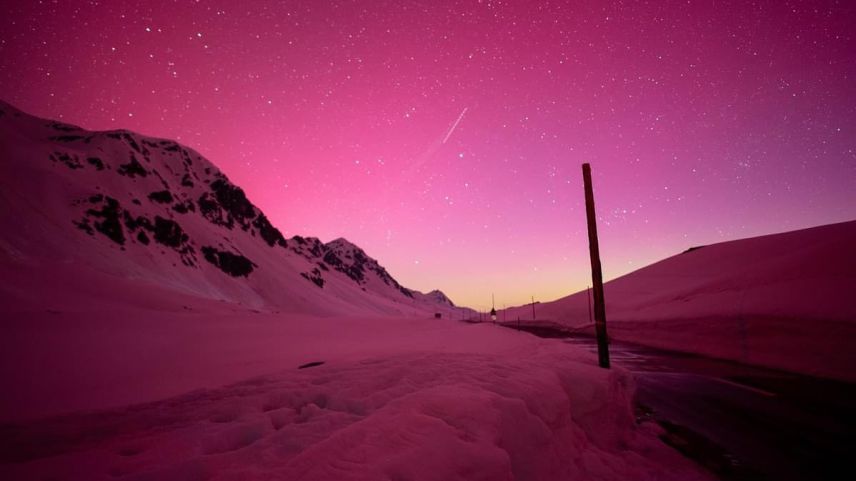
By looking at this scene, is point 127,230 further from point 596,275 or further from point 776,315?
point 776,315

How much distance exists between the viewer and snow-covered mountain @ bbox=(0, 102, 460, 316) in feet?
95.3

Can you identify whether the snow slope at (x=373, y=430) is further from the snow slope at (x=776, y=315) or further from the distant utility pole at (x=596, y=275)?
the snow slope at (x=776, y=315)

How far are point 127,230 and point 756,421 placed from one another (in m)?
84.2

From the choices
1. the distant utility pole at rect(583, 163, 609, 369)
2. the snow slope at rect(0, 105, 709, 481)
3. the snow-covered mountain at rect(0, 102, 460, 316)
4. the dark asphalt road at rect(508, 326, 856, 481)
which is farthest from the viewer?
the snow-covered mountain at rect(0, 102, 460, 316)

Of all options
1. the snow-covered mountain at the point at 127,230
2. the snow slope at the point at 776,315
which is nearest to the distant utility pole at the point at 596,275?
the snow slope at the point at 776,315

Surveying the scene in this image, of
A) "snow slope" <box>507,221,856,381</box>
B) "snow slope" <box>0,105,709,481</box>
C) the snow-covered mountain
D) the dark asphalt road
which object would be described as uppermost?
the snow-covered mountain

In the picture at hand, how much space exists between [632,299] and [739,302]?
64.1 ft

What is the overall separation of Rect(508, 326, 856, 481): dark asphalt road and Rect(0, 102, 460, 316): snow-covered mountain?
96.2 ft

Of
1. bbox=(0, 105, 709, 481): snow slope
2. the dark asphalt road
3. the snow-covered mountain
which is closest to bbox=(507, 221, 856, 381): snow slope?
the dark asphalt road

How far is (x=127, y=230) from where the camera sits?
2488 inches

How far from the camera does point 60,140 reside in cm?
8575

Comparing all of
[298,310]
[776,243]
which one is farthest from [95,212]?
[776,243]

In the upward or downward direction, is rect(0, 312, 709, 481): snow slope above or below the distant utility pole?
below

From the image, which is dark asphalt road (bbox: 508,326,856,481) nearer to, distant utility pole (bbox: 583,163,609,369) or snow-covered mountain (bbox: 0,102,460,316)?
distant utility pole (bbox: 583,163,609,369)
